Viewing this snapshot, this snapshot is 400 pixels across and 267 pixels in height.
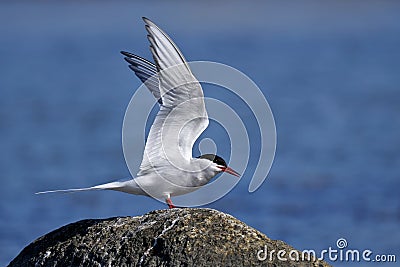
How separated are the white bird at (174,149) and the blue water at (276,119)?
2717 millimetres

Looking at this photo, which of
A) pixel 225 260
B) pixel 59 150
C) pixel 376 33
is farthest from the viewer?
pixel 376 33

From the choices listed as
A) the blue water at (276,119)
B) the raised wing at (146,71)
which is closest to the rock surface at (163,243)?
the raised wing at (146,71)

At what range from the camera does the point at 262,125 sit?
21469 millimetres

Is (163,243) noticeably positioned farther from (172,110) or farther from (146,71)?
(146,71)

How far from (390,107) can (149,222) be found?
1530 cm

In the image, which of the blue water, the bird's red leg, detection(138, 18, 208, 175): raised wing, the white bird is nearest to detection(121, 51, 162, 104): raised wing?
the white bird

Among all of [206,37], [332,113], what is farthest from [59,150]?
[206,37]

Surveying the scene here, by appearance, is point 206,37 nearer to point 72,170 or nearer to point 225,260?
point 72,170

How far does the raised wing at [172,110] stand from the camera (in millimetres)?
7984

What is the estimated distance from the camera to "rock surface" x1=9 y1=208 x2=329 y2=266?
7.08 m

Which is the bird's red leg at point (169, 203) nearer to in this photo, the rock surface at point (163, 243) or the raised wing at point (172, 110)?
the raised wing at point (172, 110)

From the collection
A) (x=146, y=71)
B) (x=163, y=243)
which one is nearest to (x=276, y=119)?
(x=146, y=71)

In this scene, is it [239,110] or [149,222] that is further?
[239,110]

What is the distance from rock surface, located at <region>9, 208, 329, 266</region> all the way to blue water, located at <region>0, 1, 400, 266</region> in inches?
134
